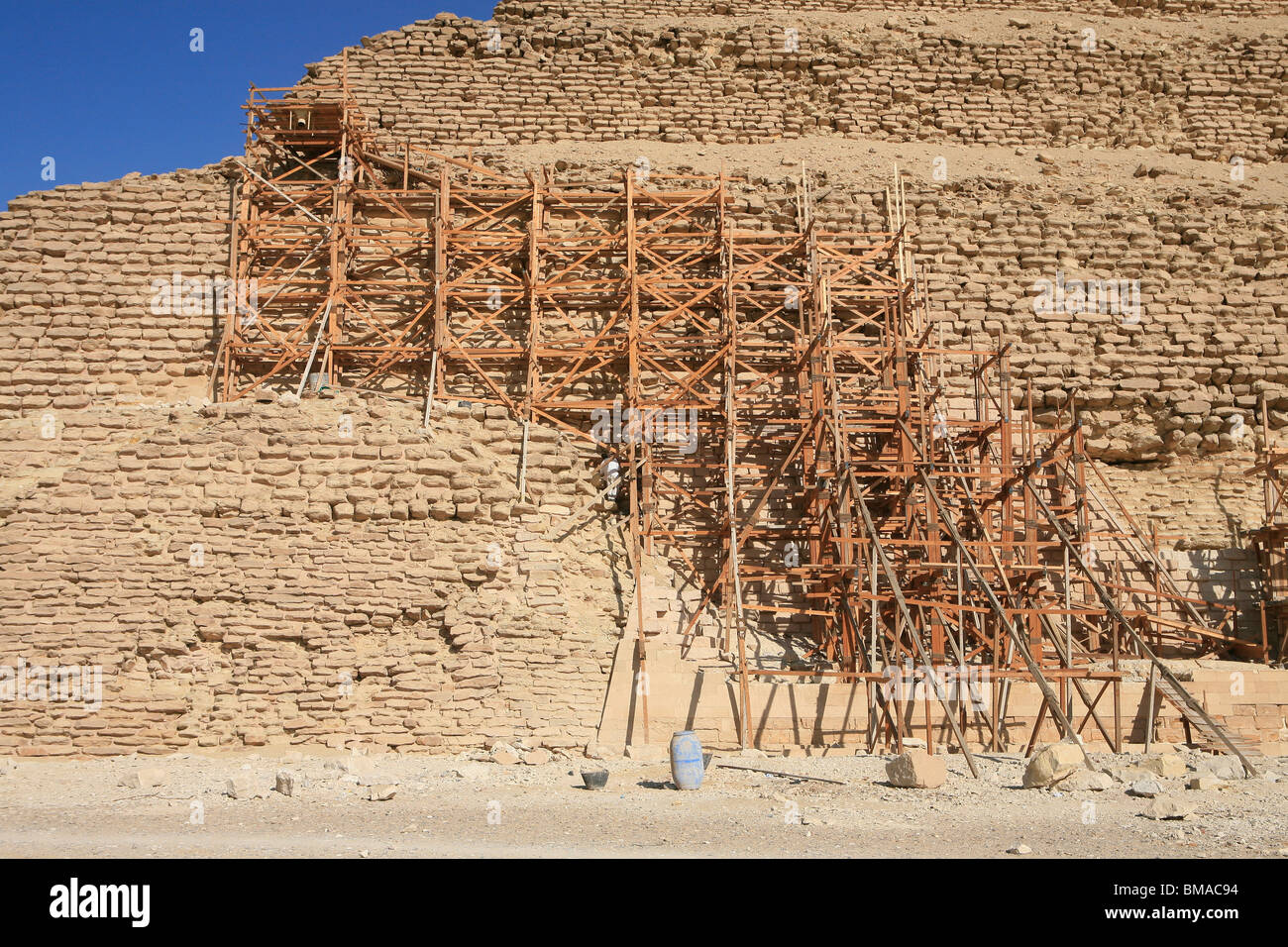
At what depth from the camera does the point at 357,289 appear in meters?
18.4

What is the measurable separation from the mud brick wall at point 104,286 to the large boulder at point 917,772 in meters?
12.1

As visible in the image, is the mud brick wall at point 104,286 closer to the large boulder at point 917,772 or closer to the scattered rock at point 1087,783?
the large boulder at point 917,772

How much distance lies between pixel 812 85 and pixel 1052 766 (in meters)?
15.4

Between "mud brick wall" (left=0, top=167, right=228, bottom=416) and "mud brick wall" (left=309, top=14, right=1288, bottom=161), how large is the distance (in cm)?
402

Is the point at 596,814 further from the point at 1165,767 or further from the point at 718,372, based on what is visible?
the point at 718,372

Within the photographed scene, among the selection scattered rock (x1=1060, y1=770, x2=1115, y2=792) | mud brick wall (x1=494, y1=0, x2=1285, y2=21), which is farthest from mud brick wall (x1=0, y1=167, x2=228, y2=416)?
scattered rock (x1=1060, y1=770, x2=1115, y2=792)

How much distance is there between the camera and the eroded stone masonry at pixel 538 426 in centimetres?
1296

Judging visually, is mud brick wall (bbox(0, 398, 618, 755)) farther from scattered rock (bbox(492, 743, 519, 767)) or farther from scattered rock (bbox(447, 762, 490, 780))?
scattered rock (bbox(447, 762, 490, 780))

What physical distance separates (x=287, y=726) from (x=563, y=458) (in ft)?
15.8

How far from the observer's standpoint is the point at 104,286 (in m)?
18.0

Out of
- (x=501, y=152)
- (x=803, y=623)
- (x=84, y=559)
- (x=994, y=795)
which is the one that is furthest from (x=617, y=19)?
(x=994, y=795)

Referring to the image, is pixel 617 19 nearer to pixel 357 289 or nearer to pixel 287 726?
pixel 357 289

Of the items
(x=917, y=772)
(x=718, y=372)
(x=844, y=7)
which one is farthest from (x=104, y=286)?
(x=844, y=7)

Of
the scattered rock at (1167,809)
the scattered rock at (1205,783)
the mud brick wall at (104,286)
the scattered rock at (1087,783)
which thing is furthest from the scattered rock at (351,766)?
the mud brick wall at (104,286)
